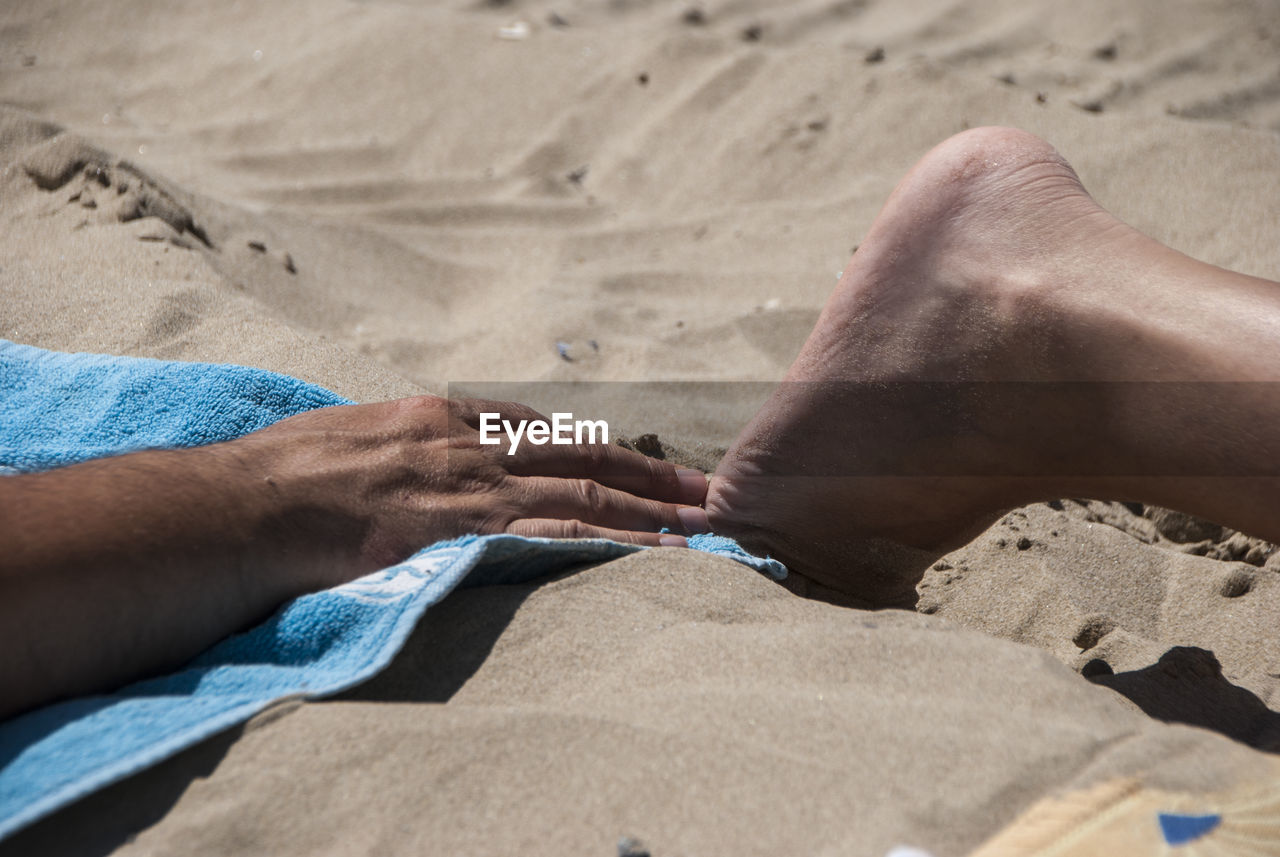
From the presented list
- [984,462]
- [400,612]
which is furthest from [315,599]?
[984,462]

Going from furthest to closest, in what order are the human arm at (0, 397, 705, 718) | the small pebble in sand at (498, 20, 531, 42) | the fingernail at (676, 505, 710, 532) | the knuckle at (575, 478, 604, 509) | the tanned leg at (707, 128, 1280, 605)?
the small pebble in sand at (498, 20, 531, 42)
the fingernail at (676, 505, 710, 532)
the knuckle at (575, 478, 604, 509)
the tanned leg at (707, 128, 1280, 605)
the human arm at (0, 397, 705, 718)

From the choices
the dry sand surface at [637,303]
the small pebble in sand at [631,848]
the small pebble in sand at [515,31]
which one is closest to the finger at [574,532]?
the dry sand surface at [637,303]

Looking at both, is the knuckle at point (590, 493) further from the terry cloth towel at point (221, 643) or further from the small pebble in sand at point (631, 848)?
the small pebble in sand at point (631, 848)

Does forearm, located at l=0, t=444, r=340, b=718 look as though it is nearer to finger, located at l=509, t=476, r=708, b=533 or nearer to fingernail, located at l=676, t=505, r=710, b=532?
finger, located at l=509, t=476, r=708, b=533

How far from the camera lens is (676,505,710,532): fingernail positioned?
6.19 feet

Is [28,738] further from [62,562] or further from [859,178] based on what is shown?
[859,178]

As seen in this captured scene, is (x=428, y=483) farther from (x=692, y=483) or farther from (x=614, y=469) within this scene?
(x=692, y=483)

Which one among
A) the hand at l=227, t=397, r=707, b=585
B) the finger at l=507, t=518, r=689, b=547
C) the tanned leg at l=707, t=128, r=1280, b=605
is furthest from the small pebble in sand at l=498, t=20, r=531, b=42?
the finger at l=507, t=518, r=689, b=547

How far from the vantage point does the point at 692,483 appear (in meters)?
2.00

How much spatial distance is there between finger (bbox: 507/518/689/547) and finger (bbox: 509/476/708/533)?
28mm

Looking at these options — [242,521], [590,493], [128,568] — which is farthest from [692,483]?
[128,568]

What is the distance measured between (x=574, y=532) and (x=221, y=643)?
539 mm

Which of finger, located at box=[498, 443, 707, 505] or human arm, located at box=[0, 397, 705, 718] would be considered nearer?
human arm, located at box=[0, 397, 705, 718]

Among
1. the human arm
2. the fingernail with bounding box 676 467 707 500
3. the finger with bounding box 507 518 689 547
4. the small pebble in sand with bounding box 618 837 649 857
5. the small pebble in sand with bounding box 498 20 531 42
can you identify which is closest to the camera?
the small pebble in sand with bounding box 618 837 649 857
